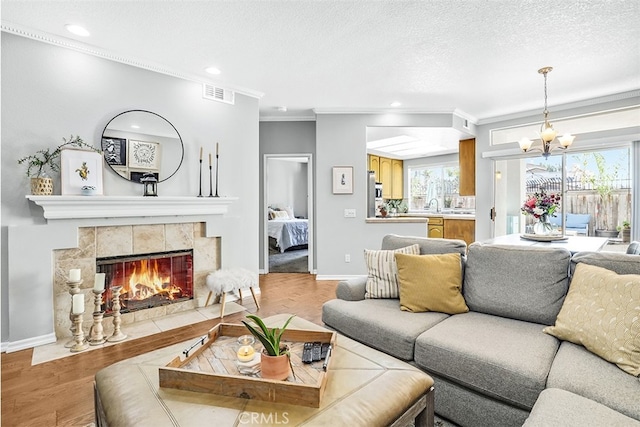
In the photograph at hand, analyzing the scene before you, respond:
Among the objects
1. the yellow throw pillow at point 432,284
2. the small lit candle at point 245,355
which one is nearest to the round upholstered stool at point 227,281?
the yellow throw pillow at point 432,284

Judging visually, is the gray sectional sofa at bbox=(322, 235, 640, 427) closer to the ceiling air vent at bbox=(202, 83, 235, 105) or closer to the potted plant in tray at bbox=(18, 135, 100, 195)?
the potted plant in tray at bbox=(18, 135, 100, 195)

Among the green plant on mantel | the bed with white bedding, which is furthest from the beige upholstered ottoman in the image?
the bed with white bedding

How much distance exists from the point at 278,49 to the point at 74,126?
1.99m

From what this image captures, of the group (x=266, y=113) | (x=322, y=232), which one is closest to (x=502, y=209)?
(x=322, y=232)

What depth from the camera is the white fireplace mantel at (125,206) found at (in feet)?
8.74

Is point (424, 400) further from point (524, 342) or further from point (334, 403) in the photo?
point (524, 342)

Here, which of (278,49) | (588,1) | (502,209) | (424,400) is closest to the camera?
(424,400)

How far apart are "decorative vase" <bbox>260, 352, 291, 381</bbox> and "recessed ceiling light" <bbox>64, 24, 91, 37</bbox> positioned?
306cm

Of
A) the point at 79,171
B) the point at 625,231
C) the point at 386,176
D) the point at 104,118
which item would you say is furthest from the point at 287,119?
the point at 625,231

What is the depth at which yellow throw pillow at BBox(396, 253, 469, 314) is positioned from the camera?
2.19 meters

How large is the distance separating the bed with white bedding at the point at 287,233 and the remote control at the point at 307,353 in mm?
5579

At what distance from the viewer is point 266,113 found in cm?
523

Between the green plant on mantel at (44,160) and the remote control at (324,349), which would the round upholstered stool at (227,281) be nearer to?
the green plant on mantel at (44,160)

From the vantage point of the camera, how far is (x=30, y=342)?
263cm
